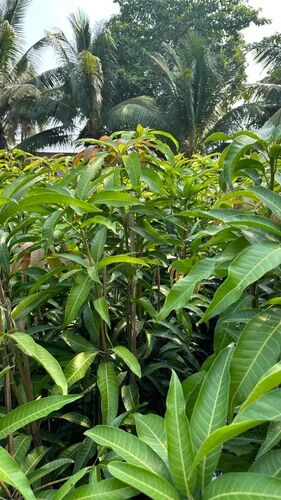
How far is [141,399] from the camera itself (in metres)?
1.42

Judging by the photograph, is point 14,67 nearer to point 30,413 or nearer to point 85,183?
point 85,183

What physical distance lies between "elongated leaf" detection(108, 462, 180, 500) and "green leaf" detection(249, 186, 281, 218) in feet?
1.64

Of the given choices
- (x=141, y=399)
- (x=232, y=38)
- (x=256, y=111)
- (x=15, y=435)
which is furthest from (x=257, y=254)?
(x=232, y=38)

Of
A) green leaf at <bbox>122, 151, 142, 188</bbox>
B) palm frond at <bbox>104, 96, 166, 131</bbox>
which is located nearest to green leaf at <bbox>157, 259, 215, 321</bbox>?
green leaf at <bbox>122, 151, 142, 188</bbox>

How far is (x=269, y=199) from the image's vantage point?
0.91 metres

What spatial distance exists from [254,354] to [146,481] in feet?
0.83

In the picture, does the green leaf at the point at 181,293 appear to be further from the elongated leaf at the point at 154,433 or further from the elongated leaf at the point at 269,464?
the elongated leaf at the point at 269,464

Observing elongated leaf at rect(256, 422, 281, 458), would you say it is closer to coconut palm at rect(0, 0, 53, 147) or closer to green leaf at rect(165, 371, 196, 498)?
green leaf at rect(165, 371, 196, 498)

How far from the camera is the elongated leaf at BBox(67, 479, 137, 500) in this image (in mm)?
642

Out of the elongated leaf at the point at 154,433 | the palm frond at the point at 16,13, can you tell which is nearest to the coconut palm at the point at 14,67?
the palm frond at the point at 16,13

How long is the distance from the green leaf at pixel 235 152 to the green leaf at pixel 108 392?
0.47 meters

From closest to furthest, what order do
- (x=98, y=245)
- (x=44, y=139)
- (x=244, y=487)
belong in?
1. (x=244, y=487)
2. (x=98, y=245)
3. (x=44, y=139)

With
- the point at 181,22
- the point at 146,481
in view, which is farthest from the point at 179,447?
the point at 181,22

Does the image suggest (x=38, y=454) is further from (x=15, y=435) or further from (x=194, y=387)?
(x=194, y=387)
